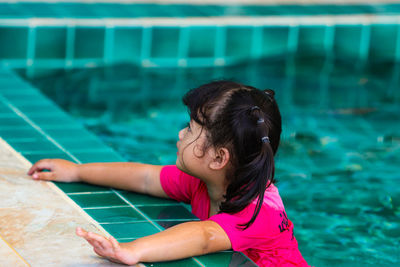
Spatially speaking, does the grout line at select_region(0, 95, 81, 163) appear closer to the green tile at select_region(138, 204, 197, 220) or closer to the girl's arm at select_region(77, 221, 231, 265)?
the green tile at select_region(138, 204, 197, 220)

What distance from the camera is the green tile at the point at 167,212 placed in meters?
2.58

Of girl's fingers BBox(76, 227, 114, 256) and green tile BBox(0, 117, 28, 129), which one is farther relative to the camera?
green tile BBox(0, 117, 28, 129)

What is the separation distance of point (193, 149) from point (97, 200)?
20.0 inches

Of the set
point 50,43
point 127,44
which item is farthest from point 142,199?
point 127,44

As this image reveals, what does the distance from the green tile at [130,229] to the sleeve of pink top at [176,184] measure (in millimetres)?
260

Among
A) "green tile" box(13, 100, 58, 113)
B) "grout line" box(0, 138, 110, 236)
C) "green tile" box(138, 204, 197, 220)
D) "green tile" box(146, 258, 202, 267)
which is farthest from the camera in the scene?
"green tile" box(13, 100, 58, 113)

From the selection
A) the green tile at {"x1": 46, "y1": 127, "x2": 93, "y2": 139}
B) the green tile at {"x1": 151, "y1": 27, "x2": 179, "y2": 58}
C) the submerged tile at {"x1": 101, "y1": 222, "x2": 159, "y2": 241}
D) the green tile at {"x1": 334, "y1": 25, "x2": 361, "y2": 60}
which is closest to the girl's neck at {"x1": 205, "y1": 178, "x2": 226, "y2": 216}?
the submerged tile at {"x1": 101, "y1": 222, "x2": 159, "y2": 241}

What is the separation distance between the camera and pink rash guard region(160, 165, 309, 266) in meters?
2.32

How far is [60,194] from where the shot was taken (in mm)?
2645

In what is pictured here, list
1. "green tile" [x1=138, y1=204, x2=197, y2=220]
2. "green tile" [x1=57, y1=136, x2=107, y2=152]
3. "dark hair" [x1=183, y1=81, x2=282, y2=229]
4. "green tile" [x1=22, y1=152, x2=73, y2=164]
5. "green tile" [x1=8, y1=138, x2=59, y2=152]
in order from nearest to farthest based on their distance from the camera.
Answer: "dark hair" [x1=183, y1=81, x2=282, y2=229]
"green tile" [x1=138, y1=204, x2=197, y2=220]
"green tile" [x1=22, y1=152, x2=73, y2=164]
"green tile" [x1=8, y1=138, x2=59, y2=152]
"green tile" [x1=57, y1=136, x2=107, y2=152]

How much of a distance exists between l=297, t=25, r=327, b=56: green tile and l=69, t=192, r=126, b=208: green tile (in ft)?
9.85

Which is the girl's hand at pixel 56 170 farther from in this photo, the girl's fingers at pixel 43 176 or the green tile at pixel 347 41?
the green tile at pixel 347 41

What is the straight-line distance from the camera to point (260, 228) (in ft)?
7.73

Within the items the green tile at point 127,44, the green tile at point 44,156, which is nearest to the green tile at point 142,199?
the green tile at point 44,156
